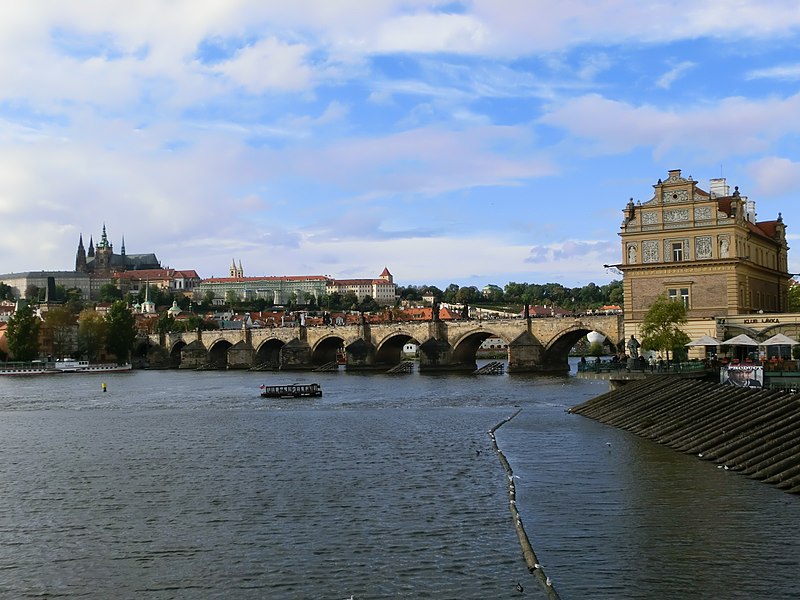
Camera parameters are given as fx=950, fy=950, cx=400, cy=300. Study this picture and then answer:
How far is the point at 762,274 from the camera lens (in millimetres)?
70750

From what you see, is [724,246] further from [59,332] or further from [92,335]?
[59,332]

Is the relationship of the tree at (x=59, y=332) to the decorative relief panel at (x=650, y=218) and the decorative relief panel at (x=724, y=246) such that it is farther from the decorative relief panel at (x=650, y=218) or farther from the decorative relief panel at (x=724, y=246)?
the decorative relief panel at (x=724, y=246)

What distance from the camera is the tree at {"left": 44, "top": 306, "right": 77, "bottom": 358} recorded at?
6324 inches

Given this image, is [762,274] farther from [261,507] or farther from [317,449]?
[261,507]

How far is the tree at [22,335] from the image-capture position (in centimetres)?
14050

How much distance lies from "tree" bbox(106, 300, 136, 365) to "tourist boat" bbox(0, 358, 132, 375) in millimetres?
6034

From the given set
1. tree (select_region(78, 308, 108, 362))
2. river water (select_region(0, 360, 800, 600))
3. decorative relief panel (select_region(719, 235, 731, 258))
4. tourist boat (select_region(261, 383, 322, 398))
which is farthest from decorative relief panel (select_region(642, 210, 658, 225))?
tree (select_region(78, 308, 108, 362))

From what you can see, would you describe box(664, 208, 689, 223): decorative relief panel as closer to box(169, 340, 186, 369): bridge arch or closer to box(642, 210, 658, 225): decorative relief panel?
box(642, 210, 658, 225): decorative relief panel

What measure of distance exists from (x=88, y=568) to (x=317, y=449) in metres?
18.5

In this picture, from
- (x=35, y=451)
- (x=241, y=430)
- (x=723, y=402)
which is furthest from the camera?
(x=241, y=430)

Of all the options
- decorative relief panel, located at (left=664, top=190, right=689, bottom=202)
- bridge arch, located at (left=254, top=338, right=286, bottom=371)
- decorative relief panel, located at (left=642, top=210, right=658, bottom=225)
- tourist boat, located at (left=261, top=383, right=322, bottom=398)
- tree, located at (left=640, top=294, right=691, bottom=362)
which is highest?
decorative relief panel, located at (left=664, top=190, right=689, bottom=202)

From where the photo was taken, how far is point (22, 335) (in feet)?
462

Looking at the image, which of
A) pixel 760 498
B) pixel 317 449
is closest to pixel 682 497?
pixel 760 498

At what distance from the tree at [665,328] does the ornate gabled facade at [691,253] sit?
229 inches
